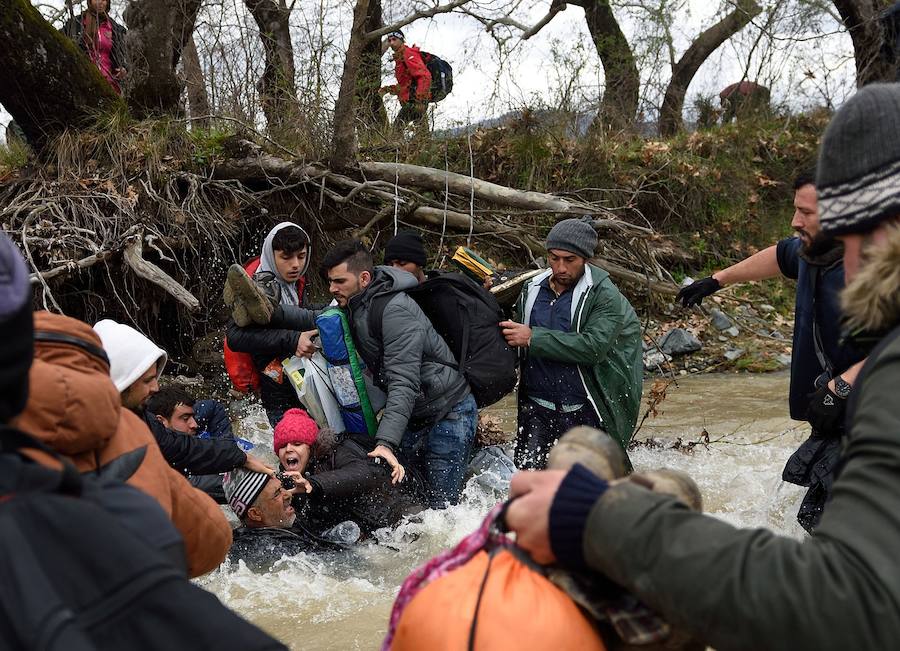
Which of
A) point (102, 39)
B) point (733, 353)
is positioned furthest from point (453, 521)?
point (102, 39)

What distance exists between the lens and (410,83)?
35.5ft

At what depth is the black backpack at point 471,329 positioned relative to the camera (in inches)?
207

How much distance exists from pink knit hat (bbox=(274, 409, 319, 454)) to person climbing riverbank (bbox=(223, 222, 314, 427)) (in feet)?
2.15

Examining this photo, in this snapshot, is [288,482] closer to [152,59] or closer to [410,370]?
[410,370]

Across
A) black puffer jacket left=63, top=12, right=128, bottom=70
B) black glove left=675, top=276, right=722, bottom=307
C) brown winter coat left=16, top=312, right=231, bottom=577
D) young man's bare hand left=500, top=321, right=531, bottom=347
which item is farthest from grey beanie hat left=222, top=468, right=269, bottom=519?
black puffer jacket left=63, top=12, right=128, bottom=70

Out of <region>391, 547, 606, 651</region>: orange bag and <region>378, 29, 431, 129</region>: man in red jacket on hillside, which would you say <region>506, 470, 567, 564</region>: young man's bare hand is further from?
→ <region>378, 29, 431, 129</region>: man in red jacket on hillside

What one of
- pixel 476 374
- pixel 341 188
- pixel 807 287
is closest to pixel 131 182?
pixel 341 188

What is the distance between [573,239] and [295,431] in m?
1.99

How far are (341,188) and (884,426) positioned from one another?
8.02 m

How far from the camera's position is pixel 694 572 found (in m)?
1.37

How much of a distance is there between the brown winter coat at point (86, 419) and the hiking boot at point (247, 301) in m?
3.26

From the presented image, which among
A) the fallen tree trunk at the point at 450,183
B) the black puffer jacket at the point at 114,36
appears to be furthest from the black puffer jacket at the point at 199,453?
the black puffer jacket at the point at 114,36

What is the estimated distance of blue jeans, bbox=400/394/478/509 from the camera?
5.20 m

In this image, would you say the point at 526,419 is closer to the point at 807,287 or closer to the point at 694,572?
the point at 807,287
